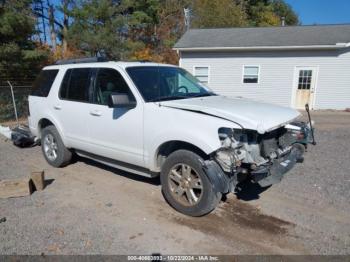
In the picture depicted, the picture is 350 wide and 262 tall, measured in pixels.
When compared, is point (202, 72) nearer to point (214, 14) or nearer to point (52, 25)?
point (214, 14)

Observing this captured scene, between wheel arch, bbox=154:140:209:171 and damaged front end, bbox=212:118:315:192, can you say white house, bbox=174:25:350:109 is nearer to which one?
damaged front end, bbox=212:118:315:192

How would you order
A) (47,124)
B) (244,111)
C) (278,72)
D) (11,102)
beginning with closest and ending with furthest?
(244,111), (47,124), (11,102), (278,72)

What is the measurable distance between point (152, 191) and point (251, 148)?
6.21 feet

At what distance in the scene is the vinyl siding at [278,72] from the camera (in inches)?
637

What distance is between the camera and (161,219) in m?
4.05

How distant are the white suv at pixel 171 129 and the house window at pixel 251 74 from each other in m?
12.8

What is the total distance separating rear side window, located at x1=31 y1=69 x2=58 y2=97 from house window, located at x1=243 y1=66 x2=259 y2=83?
43.6 ft

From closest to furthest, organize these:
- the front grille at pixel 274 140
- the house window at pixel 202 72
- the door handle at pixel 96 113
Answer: the front grille at pixel 274 140
the door handle at pixel 96 113
the house window at pixel 202 72

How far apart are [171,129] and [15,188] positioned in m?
2.72

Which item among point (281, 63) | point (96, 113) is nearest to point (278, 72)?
point (281, 63)

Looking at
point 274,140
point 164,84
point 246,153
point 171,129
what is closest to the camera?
point 246,153

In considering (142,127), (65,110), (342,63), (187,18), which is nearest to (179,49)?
(342,63)

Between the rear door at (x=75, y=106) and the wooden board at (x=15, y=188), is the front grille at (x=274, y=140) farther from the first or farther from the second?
the wooden board at (x=15, y=188)

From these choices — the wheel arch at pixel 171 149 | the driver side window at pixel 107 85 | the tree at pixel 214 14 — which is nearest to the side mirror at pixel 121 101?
the driver side window at pixel 107 85
